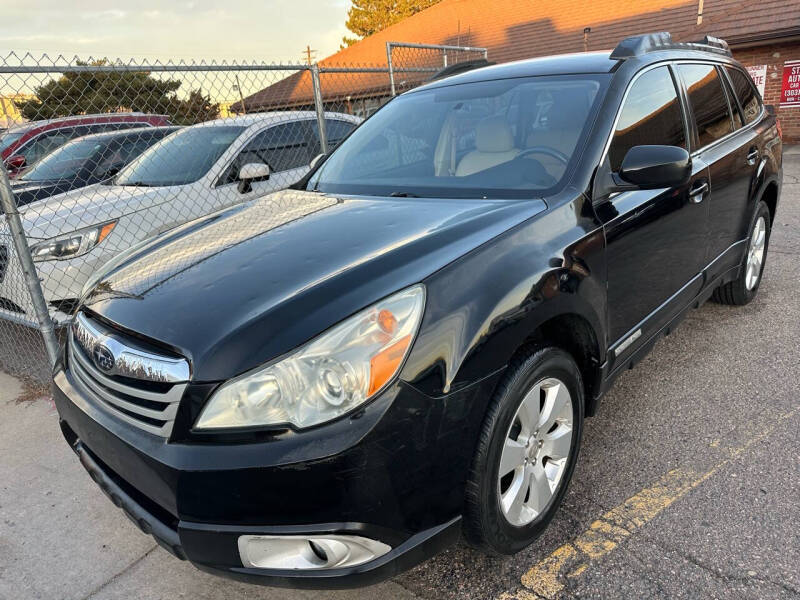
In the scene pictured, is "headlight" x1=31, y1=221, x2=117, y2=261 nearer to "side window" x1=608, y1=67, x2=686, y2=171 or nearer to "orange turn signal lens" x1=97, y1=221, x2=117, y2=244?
"orange turn signal lens" x1=97, y1=221, x2=117, y2=244

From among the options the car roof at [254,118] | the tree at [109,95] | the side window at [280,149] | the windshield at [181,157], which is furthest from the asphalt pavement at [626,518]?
the car roof at [254,118]

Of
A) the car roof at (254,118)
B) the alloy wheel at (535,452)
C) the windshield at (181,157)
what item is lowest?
the alloy wheel at (535,452)

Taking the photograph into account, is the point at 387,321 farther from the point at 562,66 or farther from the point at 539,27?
the point at 539,27

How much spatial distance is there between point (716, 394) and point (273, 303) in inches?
103

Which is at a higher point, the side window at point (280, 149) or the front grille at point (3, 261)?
the side window at point (280, 149)

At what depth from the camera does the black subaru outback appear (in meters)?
1.59

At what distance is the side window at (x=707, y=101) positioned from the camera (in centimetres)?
328

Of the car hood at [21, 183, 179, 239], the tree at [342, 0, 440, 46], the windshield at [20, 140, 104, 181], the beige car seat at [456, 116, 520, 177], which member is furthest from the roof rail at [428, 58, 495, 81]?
the tree at [342, 0, 440, 46]

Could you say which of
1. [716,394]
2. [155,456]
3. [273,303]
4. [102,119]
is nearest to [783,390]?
[716,394]

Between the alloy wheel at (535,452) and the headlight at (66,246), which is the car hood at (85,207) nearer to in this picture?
the headlight at (66,246)

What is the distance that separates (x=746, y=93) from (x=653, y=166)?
2.49 m

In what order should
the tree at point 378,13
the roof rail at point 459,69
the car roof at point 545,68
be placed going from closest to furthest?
1. the car roof at point 545,68
2. the roof rail at point 459,69
3. the tree at point 378,13

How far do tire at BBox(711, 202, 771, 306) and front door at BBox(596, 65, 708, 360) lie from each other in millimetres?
1075

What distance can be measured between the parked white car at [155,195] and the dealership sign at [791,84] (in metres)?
13.0
